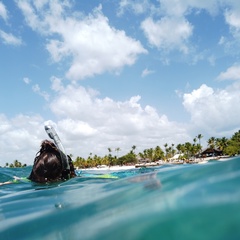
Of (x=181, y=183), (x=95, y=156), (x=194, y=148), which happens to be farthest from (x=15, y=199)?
(x=95, y=156)

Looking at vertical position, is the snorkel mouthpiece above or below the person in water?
above

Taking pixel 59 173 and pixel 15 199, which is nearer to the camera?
pixel 15 199

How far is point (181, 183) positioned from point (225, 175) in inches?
24.1

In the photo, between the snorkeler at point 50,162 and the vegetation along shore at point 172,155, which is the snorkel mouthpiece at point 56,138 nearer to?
the snorkeler at point 50,162

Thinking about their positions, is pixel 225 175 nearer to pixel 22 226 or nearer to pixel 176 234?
pixel 176 234

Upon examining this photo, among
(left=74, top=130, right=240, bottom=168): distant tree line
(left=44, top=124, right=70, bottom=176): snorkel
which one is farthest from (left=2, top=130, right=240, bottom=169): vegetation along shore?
(left=44, top=124, right=70, bottom=176): snorkel

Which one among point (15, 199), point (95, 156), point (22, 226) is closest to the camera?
point (22, 226)

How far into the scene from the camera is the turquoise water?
2.90m

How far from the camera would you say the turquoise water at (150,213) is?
290cm

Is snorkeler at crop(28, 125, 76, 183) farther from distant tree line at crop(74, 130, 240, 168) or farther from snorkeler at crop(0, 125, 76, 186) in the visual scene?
distant tree line at crop(74, 130, 240, 168)

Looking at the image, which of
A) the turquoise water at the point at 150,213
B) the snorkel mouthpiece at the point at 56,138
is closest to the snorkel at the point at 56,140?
the snorkel mouthpiece at the point at 56,138

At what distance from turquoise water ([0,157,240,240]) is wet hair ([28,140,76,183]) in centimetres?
276

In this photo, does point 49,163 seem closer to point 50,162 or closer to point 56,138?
point 50,162

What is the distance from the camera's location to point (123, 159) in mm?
141750
